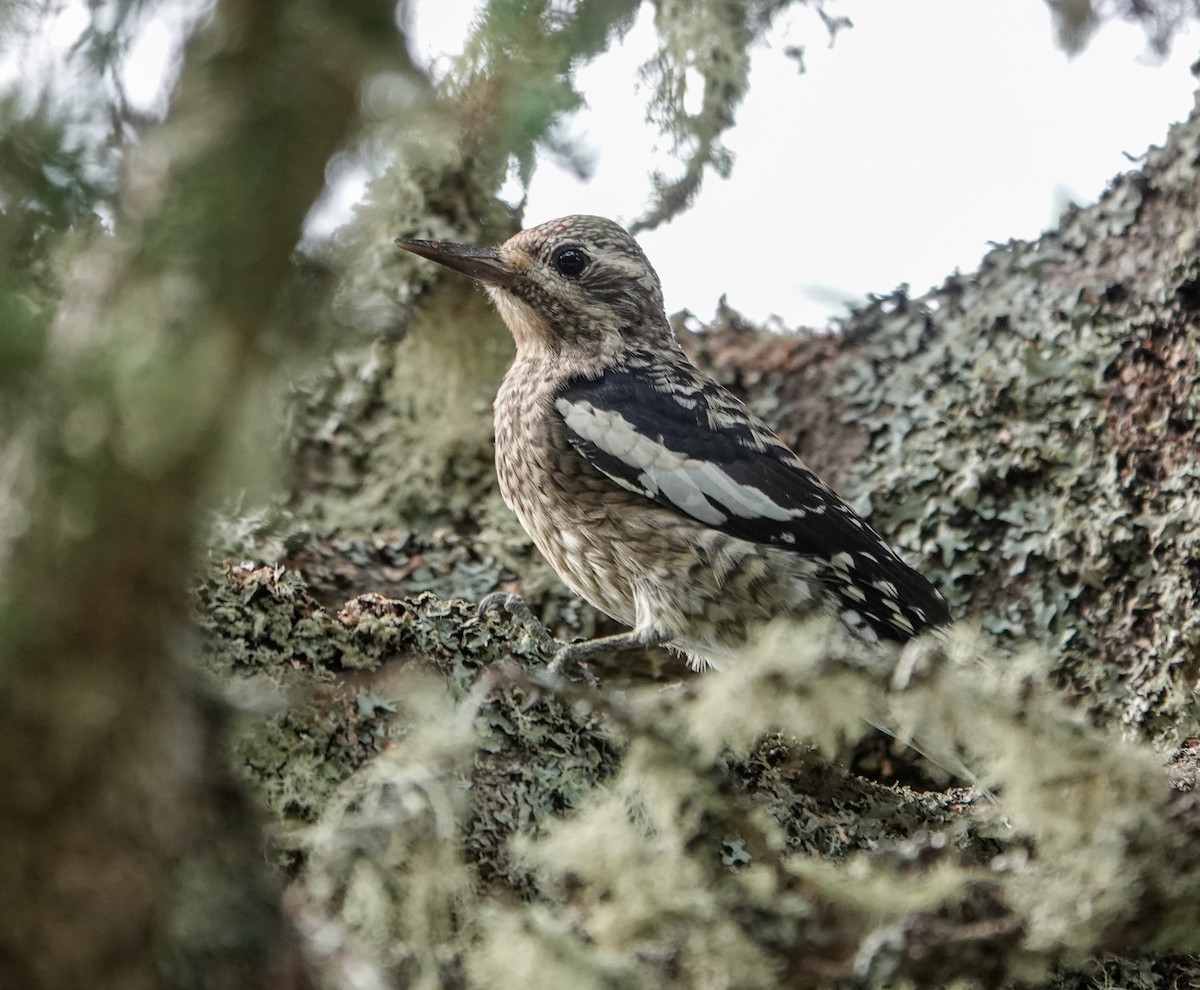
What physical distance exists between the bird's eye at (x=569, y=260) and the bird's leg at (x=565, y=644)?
3.97 ft

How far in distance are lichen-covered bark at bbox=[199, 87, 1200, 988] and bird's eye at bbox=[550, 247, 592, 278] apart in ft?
2.38

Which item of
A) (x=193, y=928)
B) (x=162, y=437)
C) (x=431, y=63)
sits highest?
(x=431, y=63)

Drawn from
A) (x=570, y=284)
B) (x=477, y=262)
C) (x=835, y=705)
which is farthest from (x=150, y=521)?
(x=570, y=284)

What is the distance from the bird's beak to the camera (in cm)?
386

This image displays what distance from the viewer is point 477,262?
155 inches

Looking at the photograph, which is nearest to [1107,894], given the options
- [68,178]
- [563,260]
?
[68,178]

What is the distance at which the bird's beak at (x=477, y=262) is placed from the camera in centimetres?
386

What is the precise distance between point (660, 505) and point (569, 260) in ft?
3.39

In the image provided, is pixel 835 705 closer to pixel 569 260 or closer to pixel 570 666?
pixel 570 666

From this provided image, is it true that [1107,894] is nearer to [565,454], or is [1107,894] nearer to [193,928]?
[193,928]

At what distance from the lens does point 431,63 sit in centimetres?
146

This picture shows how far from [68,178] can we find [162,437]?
384mm

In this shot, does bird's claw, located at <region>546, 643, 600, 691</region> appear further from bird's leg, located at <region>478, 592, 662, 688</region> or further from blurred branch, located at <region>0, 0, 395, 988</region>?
blurred branch, located at <region>0, 0, 395, 988</region>

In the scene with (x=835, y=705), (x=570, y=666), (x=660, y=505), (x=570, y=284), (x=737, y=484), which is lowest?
(x=570, y=666)
